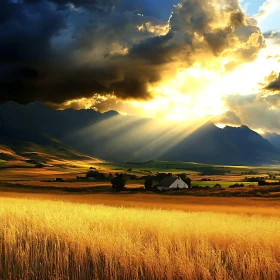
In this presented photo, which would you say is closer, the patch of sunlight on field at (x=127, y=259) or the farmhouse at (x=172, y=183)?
the patch of sunlight on field at (x=127, y=259)

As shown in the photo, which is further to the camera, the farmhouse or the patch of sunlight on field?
the farmhouse

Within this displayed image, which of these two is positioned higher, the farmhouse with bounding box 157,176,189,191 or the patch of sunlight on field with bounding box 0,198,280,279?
the patch of sunlight on field with bounding box 0,198,280,279

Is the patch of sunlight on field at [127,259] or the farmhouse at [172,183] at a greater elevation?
the patch of sunlight on field at [127,259]

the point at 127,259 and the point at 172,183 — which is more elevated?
the point at 127,259


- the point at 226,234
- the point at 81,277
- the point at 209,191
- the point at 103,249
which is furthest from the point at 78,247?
the point at 209,191

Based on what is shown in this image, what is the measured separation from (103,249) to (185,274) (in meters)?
2.37

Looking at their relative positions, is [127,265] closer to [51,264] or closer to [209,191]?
[51,264]

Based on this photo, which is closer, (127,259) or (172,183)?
(127,259)

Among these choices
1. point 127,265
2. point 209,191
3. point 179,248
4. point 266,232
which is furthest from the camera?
point 209,191

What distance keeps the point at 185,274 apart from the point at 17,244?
5.22 meters

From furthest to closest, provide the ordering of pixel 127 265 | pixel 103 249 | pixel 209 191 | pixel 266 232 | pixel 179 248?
1. pixel 209 191
2. pixel 266 232
3. pixel 179 248
4. pixel 103 249
5. pixel 127 265

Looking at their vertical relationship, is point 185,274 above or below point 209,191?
above

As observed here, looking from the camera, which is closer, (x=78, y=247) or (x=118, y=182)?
(x=78, y=247)

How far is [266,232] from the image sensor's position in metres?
11.7
